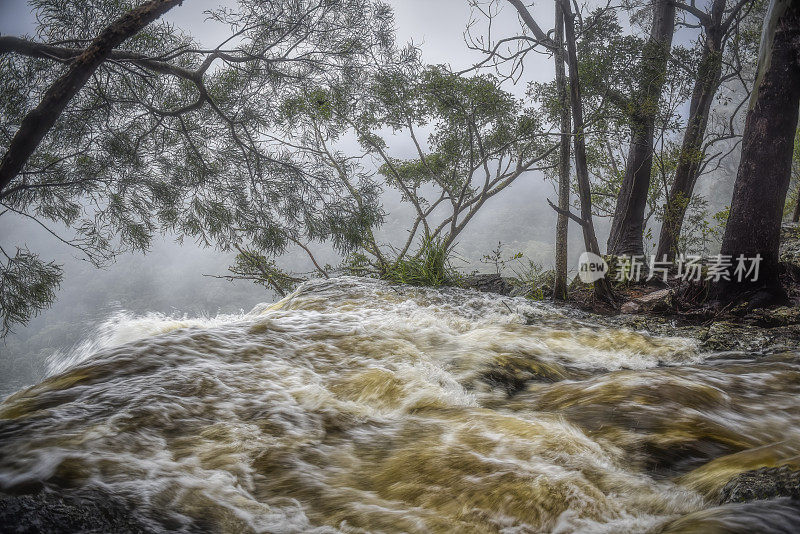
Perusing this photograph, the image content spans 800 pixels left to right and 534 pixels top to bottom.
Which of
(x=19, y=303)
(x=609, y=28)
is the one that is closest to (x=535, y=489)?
(x=19, y=303)

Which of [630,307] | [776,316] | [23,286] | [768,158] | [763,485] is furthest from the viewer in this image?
[630,307]

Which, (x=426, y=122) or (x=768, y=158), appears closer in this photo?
(x=768, y=158)

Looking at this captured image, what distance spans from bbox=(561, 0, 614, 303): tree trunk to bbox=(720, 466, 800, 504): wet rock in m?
4.59

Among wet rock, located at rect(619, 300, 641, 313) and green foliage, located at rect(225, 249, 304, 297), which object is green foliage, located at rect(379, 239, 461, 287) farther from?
green foliage, located at rect(225, 249, 304, 297)

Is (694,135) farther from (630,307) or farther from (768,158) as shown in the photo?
(630,307)

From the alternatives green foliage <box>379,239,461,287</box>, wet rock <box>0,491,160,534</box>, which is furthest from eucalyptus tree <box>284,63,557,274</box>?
wet rock <box>0,491,160,534</box>

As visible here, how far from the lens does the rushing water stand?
1418 mm

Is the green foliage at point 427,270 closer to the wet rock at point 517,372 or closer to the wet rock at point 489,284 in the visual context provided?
the wet rock at point 489,284

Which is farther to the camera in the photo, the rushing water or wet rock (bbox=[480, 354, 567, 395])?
wet rock (bbox=[480, 354, 567, 395])

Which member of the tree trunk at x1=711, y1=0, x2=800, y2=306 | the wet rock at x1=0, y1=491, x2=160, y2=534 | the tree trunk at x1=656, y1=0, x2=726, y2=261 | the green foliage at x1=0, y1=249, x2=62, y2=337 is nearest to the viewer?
the wet rock at x1=0, y1=491, x2=160, y2=534

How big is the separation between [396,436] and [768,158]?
530cm

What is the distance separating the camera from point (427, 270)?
20.9 feet

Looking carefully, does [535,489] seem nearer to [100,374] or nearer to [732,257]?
[100,374]
